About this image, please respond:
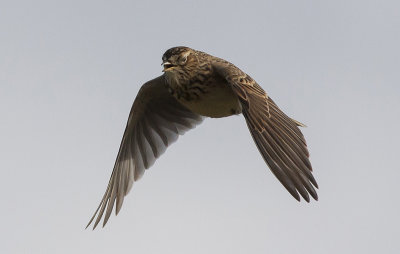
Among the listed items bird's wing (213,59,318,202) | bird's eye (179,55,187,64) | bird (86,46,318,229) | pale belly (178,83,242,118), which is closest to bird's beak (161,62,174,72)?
bird (86,46,318,229)

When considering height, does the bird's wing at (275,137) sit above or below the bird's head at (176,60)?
below

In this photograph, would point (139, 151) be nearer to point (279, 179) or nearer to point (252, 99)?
point (252, 99)

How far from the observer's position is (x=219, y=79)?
1355 cm

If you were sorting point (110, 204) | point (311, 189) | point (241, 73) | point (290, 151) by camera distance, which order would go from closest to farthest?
point (311, 189) < point (290, 151) < point (241, 73) < point (110, 204)

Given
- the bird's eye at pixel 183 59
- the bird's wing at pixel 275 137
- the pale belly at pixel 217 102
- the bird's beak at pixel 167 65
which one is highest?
the bird's eye at pixel 183 59

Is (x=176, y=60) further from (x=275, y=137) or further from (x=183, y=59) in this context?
(x=275, y=137)

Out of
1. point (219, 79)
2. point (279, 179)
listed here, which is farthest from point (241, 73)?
point (279, 179)

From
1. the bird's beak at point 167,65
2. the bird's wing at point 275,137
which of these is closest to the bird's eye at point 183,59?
the bird's beak at point 167,65

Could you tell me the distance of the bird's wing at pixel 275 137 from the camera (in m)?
10.4

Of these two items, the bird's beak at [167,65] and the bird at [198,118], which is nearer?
the bird at [198,118]

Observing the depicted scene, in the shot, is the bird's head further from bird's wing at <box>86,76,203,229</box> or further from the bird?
bird's wing at <box>86,76,203,229</box>

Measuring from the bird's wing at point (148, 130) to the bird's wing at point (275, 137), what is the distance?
2732mm

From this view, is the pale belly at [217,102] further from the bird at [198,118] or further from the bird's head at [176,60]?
the bird's head at [176,60]

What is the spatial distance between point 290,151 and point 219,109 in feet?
8.62
